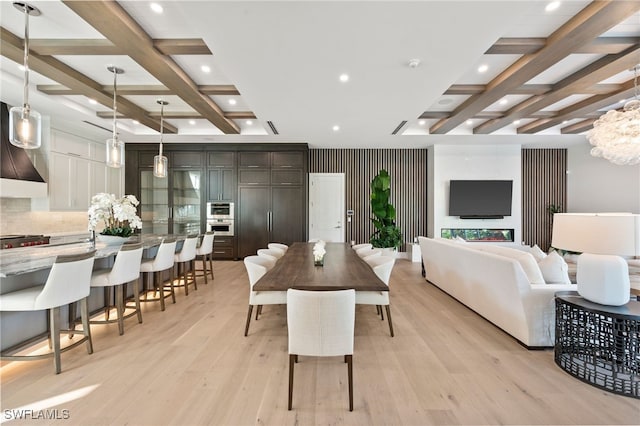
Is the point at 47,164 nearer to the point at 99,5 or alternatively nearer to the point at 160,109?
the point at 160,109

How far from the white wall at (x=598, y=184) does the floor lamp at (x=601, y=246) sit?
5.91m

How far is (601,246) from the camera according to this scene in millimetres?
1757

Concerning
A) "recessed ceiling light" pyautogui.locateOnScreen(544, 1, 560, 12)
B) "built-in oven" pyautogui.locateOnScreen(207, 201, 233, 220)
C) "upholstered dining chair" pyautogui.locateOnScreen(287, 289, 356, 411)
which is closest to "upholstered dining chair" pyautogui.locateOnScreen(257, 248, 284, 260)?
"upholstered dining chair" pyautogui.locateOnScreen(287, 289, 356, 411)

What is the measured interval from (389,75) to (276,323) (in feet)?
10.3

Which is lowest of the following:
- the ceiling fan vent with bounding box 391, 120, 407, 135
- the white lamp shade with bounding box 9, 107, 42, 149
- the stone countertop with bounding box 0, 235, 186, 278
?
the stone countertop with bounding box 0, 235, 186, 278

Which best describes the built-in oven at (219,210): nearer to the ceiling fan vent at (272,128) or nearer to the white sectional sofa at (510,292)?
the ceiling fan vent at (272,128)

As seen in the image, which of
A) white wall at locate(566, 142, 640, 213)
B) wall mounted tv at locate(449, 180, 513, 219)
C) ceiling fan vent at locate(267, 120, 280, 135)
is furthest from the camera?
wall mounted tv at locate(449, 180, 513, 219)

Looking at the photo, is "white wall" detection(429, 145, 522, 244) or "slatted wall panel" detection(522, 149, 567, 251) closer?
"white wall" detection(429, 145, 522, 244)

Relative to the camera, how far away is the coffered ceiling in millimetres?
2248

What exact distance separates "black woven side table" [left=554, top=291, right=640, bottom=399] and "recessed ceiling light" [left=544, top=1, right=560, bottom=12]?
7.95ft

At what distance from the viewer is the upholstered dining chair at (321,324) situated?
1.79 metres

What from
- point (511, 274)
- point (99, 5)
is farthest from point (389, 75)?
point (99, 5)

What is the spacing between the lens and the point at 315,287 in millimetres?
2109

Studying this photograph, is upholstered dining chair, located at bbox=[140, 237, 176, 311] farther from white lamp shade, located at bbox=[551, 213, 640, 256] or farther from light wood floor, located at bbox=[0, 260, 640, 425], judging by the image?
white lamp shade, located at bbox=[551, 213, 640, 256]
